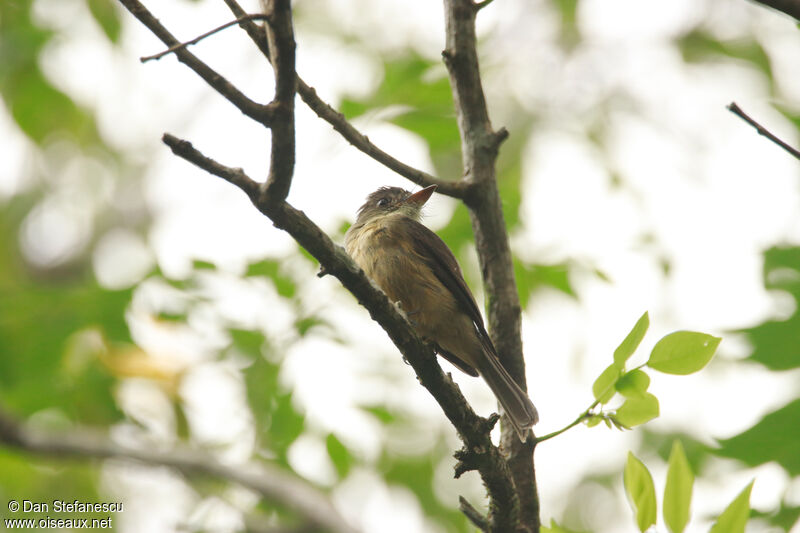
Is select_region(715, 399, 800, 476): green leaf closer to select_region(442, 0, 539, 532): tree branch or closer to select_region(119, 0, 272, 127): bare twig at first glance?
select_region(442, 0, 539, 532): tree branch

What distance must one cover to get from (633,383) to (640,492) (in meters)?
0.32

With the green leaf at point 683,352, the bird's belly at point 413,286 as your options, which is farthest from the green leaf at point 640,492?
the bird's belly at point 413,286

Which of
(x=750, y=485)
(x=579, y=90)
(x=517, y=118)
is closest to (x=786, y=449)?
(x=750, y=485)

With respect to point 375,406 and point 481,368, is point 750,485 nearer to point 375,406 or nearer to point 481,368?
point 481,368

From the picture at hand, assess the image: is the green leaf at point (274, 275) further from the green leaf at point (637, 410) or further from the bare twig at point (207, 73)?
the green leaf at point (637, 410)

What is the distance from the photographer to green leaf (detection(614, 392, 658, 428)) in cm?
238

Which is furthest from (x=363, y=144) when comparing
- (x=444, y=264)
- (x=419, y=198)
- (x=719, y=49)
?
(x=719, y=49)

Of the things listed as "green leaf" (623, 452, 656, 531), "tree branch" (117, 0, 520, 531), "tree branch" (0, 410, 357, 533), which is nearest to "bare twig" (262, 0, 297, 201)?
"tree branch" (117, 0, 520, 531)

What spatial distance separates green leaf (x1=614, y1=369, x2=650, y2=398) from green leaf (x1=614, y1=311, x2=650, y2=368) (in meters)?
0.06

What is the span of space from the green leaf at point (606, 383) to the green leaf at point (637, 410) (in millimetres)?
57

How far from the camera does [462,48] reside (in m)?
3.29

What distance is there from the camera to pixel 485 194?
10.7 feet

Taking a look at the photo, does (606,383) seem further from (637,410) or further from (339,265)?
(339,265)

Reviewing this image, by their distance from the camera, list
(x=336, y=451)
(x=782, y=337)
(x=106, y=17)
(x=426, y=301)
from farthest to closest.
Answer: (x=106, y=17), (x=336, y=451), (x=426, y=301), (x=782, y=337)
